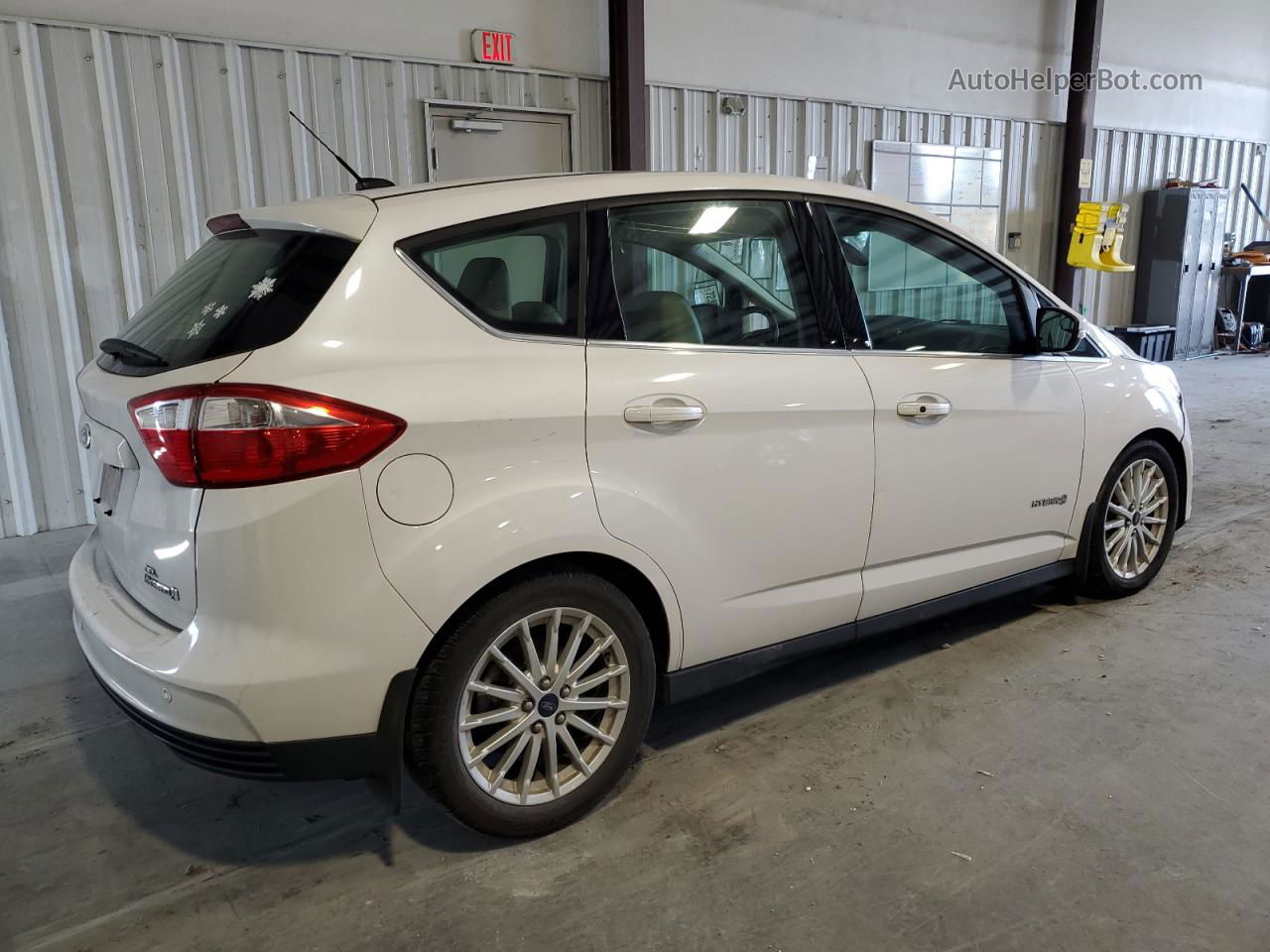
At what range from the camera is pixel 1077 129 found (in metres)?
10.5

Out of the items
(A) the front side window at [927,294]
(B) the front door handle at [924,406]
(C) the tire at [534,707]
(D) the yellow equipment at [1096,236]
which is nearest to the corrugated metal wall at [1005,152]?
(D) the yellow equipment at [1096,236]

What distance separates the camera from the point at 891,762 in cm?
264

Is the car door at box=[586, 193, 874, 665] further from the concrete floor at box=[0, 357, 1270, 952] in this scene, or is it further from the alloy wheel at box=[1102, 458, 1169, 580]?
the alloy wheel at box=[1102, 458, 1169, 580]

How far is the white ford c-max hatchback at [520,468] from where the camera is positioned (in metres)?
1.89

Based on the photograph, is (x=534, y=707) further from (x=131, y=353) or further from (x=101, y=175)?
(x=101, y=175)

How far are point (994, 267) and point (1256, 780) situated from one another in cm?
171

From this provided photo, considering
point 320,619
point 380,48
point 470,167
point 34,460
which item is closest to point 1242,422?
point 470,167

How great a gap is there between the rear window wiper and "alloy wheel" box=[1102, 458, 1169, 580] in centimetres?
317

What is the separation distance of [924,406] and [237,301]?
188 centimetres

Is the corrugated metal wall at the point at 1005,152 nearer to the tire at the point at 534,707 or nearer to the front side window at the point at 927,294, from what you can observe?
the front side window at the point at 927,294

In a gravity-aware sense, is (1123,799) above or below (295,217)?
below

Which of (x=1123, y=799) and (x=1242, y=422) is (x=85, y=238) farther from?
(x=1242, y=422)

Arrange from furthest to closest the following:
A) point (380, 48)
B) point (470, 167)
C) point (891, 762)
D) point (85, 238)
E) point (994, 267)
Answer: point (470, 167)
point (380, 48)
point (85, 238)
point (994, 267)
point (891, 762)

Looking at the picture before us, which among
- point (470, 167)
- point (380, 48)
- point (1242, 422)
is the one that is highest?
point (380, 48)
